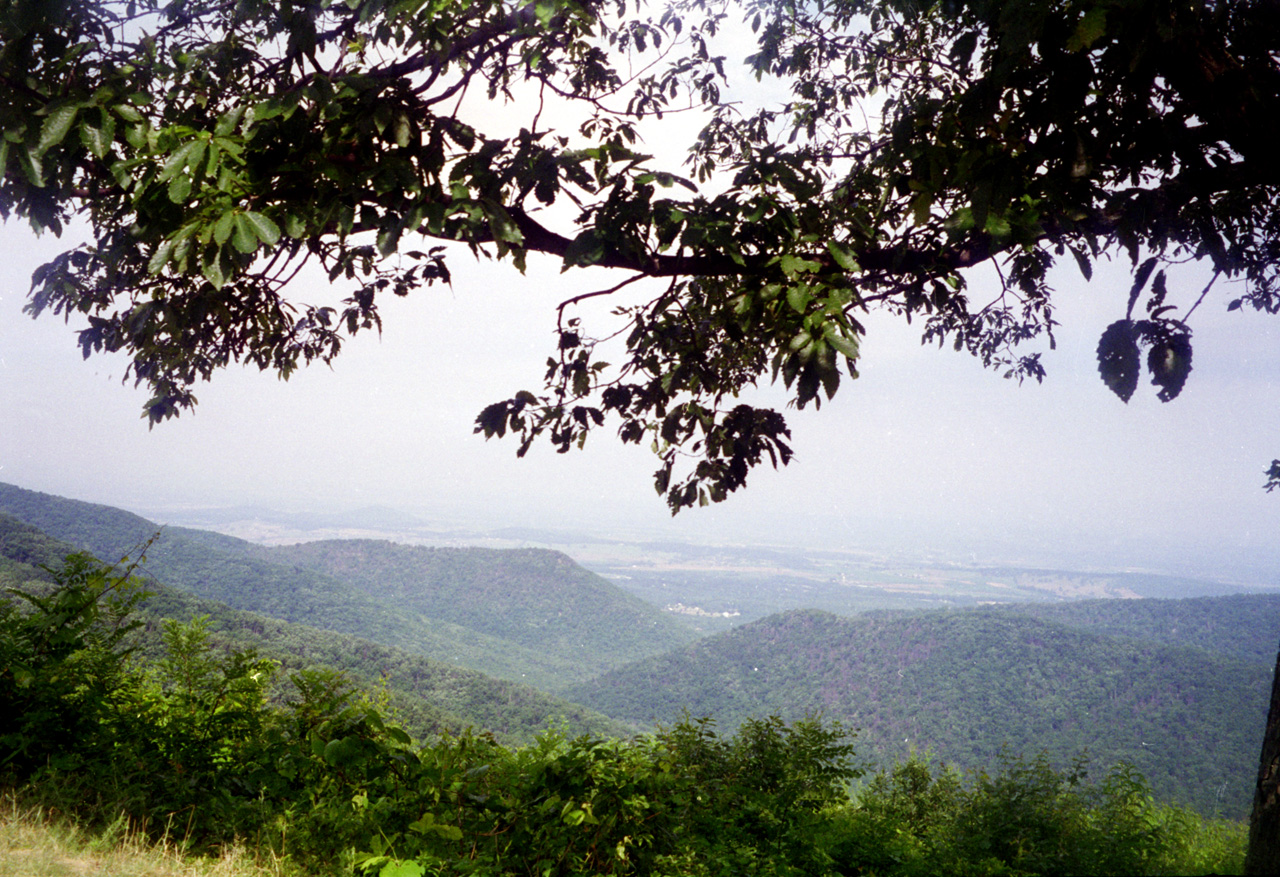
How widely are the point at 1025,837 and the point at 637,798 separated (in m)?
2.30

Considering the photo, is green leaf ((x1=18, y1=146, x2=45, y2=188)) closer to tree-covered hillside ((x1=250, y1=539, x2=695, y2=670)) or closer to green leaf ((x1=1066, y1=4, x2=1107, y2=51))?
green leaf ((x1=1066, y1=4, x2=1107, y2=51))

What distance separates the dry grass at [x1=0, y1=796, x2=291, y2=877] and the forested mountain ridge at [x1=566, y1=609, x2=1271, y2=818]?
12.2m

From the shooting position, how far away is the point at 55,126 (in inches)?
52.0

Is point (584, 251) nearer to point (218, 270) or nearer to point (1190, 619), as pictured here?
point (218, 270)

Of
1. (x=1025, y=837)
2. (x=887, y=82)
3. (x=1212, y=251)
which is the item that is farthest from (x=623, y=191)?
(x=1025, y=837)

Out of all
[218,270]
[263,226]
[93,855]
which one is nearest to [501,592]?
[93,855]

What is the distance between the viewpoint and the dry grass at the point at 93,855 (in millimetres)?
1640

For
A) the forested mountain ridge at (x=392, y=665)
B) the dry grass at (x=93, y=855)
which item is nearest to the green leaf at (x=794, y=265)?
the dry grass at (x=93, y=855)

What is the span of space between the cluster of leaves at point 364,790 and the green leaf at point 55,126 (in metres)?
1.68

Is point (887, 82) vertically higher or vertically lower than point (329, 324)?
higher

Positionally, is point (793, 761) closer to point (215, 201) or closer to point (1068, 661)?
point (215, 201)

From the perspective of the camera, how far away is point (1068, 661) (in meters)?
26.5

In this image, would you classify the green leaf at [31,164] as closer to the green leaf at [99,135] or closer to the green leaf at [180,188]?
the green leaf at [99,135]

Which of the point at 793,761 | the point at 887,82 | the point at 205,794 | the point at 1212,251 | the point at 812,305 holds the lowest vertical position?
the point at 793,761
